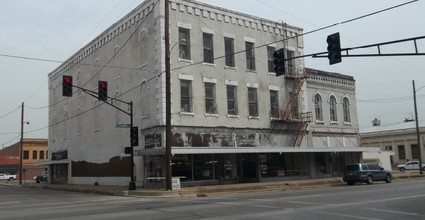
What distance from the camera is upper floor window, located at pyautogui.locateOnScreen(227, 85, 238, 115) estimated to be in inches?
1288

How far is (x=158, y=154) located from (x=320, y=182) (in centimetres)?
1158

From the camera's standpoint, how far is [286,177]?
116 feet

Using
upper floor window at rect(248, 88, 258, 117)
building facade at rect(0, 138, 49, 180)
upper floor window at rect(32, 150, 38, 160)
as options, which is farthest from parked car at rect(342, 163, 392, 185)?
upper floor window at rect(32, 150, 38, 160)

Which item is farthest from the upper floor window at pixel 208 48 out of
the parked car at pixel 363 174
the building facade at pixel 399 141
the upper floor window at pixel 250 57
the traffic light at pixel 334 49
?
the building facade at pixel 399 141

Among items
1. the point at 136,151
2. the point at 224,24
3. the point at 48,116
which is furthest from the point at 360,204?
the point at 48,116

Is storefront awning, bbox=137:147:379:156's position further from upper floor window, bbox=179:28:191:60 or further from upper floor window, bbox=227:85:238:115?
upper floor window, bbox=179:28:191:60

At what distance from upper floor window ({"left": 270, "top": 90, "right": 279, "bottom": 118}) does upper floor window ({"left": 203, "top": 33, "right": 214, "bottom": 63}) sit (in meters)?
6.09

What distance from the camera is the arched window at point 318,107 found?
38.7m

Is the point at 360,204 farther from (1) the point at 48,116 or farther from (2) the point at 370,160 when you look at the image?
(1) the point at 48,116

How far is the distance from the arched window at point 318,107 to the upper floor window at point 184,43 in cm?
1310

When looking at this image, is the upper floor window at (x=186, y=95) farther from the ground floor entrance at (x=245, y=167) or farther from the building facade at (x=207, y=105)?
the ground floor entrance at (x=245, y=167)

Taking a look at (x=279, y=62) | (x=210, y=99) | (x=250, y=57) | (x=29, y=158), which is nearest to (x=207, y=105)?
(x=210, y=99)

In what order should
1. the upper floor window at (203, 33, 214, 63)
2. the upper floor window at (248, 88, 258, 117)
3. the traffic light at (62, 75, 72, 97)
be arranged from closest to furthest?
the traffic light at (62, 75, 72, 97) < the upper floor window at (203, 33, 214, 63) < the upper floor window at (248, 88, 258, 117)

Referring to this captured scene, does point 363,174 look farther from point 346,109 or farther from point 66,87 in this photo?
point 66,87
